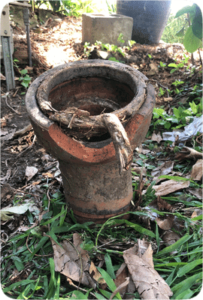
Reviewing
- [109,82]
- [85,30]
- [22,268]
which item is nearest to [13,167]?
[22,268]

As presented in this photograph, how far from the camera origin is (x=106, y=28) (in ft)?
12.8

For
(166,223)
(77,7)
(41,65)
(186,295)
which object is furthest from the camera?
(77,7)

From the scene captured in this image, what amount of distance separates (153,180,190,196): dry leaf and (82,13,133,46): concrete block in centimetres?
296

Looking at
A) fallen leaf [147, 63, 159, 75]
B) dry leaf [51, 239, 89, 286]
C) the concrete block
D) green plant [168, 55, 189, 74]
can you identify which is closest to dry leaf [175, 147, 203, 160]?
dry leaf [51, 239, 89, 286]

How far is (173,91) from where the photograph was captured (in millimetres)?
3264

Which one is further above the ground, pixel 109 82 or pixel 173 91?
pixel 109 82

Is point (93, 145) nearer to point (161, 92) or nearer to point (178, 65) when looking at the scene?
point (161, 92)

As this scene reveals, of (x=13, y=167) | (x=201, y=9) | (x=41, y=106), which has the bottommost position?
(x=13, y=167)

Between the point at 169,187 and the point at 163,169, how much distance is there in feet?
0.96

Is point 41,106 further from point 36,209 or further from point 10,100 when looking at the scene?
point 10,100

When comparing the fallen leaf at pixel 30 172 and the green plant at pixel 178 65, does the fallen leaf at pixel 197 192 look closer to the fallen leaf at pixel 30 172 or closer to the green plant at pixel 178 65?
the fallen leaf at pixel 30 172

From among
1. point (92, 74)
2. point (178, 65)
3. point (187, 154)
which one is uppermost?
point (92, 74)

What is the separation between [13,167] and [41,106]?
44.6 inches

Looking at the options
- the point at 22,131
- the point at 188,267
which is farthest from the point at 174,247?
the point at 22,131
